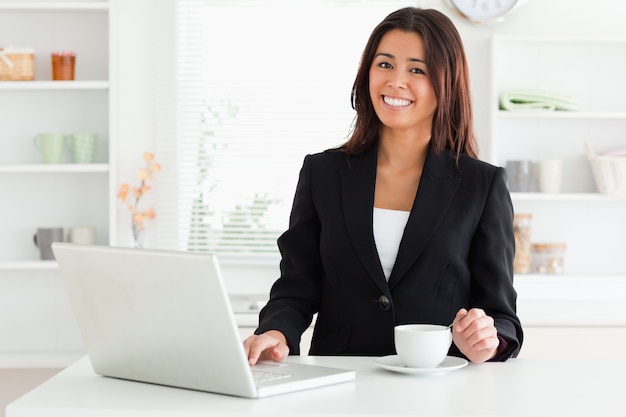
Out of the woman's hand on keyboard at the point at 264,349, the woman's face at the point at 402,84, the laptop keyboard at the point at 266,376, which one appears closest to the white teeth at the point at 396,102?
the woman's face at the point at 402,84

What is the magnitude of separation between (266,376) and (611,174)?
2.71 meters

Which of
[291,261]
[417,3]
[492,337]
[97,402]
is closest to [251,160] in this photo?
[417,3]

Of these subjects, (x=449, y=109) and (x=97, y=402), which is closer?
(x=97, y=402)

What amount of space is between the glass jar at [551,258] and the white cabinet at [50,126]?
1.82 m

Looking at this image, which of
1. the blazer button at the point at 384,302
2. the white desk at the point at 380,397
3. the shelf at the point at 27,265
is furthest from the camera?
the shelf at the point at 27,265

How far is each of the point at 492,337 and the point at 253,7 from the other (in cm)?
269

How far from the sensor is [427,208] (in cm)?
188

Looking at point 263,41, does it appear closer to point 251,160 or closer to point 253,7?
point 253,7

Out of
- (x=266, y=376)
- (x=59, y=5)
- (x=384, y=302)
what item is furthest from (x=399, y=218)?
(x=59, y=5)

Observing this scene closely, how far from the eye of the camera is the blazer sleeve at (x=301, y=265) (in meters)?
1.94

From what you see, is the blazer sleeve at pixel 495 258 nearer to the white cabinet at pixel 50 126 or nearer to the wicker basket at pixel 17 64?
the white cabinet at pixel 50 126

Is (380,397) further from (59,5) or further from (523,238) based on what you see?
(59,5)

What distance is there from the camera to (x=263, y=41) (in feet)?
13.1

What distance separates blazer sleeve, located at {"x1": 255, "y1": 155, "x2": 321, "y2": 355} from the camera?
194 cm
